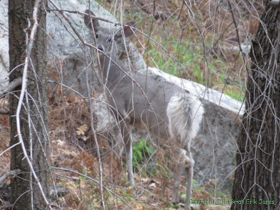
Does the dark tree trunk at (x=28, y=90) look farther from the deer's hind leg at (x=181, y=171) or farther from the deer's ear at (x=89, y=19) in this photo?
the deer's hind leg at (x=181, y=171)

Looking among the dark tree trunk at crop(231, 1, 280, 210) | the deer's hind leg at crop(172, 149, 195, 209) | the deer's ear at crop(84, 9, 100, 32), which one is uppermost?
the deer's ear at crop(84, 9, 100, 32)

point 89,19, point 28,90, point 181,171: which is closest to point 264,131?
point 89,19

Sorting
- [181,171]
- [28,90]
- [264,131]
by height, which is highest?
[28,90]

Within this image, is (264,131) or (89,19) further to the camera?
(264,131)

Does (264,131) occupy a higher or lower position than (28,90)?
lower

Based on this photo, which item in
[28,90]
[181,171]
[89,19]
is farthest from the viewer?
[181,171]

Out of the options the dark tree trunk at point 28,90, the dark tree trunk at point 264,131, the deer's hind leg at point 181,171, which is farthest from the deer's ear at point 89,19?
the deer's hind leg at point 181,171

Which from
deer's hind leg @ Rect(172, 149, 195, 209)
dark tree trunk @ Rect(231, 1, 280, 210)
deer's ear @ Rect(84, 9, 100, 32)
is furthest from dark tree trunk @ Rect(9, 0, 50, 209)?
deer's hind leg @ Rect(172, 149, 195, 209)

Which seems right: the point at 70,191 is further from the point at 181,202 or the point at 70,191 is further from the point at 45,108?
the point at 181,202

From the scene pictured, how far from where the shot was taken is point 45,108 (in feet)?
7.27

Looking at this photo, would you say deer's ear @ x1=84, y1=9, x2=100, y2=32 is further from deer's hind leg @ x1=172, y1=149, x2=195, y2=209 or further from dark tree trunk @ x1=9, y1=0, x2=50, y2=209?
deer's hind leg @ x1=172, y1=149, x2=195, y2=209

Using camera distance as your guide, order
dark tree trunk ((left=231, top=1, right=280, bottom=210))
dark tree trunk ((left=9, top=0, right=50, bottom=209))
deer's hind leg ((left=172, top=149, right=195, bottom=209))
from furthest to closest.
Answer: deer's hind leg ((left=172, top=149, right=195, bottom=209))
dark tree trunk ((left=231, top=1, right=280, bottom=210))
dark tree trunk ((left=9, top=0, right=50, bottom=209))

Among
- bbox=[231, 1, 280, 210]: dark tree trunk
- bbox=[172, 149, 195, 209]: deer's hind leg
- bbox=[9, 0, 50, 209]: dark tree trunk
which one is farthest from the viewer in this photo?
bbox=[172, 149, 195, 209]: deer's hind leg

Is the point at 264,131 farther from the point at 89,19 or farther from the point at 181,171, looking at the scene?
the point at 181,171
